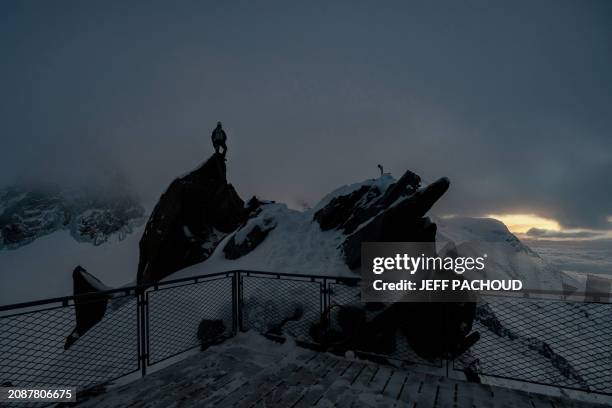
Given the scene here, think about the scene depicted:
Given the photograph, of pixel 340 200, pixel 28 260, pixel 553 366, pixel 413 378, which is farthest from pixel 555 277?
pixel 28 260

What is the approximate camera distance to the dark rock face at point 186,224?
41.7ft

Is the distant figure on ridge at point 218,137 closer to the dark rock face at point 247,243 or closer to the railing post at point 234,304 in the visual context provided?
the dark rock face at point 247,243

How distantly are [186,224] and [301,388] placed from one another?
11.2 m

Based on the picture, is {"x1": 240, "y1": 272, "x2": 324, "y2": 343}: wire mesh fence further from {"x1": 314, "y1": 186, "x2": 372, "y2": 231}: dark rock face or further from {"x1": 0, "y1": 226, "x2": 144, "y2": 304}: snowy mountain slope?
{"x1": 0, "y1": 226, "x2": 144, "y2": 304}: snowy mountain slope

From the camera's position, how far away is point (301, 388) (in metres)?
3.81

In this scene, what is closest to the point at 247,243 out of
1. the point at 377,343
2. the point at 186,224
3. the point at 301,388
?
the point at 186,224

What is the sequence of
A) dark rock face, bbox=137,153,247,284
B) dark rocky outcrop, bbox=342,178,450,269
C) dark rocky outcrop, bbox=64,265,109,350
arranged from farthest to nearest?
dark rock face, bbox=137,153,247,284 < dark rocky outcrop, bbox=64,265,109,350 < dark rocky outcrop, bbox=342,178,450,269

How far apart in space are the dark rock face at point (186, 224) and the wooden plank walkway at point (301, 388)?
8.97 metres

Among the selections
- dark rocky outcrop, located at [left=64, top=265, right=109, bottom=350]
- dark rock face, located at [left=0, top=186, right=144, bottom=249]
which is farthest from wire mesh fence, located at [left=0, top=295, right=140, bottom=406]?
dark rock face, located at [left=0, top=186, right=144, bottom=249]

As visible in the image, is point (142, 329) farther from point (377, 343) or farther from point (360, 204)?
point (360, 204)

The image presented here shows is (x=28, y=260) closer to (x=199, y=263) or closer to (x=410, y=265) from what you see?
(x=199, y=263)

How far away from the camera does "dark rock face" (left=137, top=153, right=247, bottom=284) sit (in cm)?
1270

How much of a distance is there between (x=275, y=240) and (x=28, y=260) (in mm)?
119964

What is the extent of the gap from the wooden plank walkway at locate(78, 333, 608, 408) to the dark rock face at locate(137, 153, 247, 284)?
353 inches
